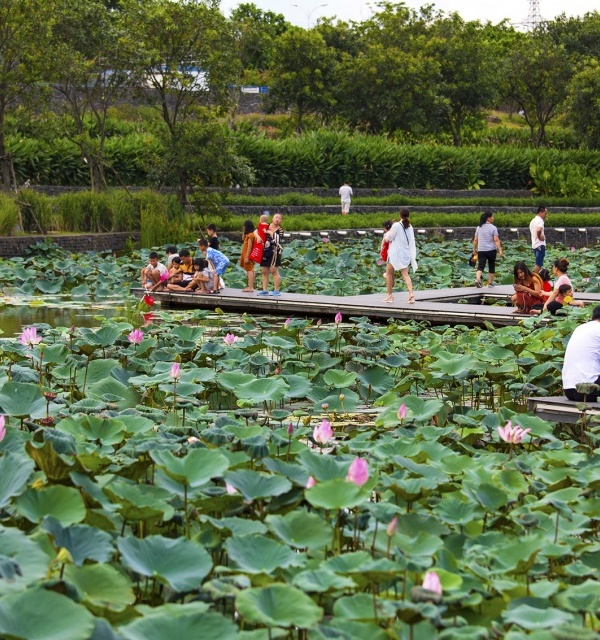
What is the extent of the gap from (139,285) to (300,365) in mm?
8731

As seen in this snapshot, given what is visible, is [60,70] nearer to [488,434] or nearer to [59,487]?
[488,434]

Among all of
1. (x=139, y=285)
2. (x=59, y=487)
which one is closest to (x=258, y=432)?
(x=59, y=487)

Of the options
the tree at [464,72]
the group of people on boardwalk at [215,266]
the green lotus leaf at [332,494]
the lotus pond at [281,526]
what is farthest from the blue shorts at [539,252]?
the tree at [464,72]

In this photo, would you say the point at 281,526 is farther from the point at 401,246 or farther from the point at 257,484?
the point at 401,246

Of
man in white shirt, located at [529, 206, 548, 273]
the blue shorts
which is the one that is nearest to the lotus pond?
man in white shirt, located at [529, 206, 548, 273]

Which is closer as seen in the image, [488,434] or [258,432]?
[258,432]

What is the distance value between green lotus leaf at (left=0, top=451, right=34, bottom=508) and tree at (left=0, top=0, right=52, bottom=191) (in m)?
17.2

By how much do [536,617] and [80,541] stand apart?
45.9 inches

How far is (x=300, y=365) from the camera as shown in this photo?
7.61 m

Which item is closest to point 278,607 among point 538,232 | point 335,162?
point 538,232

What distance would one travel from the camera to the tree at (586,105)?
37281 mm

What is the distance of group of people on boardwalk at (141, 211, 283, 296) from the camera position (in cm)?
1370

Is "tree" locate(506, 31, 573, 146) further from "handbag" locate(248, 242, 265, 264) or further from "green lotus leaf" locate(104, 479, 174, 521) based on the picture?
"green lotus leaf" locate(104, 479, 174, 521)

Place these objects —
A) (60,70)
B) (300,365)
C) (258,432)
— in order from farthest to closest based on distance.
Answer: (60,70), (300,365), (258,432)
